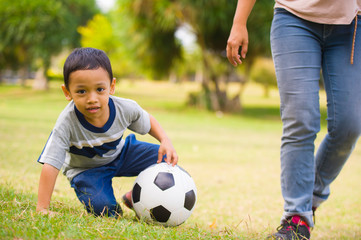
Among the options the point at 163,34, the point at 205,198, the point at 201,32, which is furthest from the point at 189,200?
the point at 163,34

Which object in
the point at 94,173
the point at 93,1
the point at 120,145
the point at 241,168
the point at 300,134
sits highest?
the point at 93,1

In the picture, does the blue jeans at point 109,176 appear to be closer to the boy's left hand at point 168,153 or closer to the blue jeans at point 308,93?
the boy's left hand at point 168,153

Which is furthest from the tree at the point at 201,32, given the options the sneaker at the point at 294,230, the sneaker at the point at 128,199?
the sneaker at the point at 294,230

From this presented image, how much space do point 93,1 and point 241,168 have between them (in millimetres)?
31272

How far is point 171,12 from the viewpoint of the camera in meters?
14.2

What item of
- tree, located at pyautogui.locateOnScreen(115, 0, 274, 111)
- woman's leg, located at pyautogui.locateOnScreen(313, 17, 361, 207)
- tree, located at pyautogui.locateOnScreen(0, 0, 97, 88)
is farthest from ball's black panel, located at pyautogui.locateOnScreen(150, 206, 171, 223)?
tree, located at pyautogui.locateOnScreen(0, 0, 97, 88)

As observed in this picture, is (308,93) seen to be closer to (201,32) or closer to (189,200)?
(189,200)

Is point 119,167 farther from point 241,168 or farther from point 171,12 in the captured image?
point 171,12

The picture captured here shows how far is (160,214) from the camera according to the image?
2.52 m

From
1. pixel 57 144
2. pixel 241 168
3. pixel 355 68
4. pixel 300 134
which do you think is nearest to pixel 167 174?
pixel 57 144

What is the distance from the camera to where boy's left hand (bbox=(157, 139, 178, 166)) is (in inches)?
109

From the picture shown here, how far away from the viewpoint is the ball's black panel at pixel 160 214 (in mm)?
2520

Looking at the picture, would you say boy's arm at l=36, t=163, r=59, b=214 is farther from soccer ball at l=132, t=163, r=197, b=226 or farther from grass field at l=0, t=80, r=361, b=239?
soccer ball at l=132, t=163, r=197, b=226

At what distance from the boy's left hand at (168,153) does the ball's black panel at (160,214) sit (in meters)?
0.37
